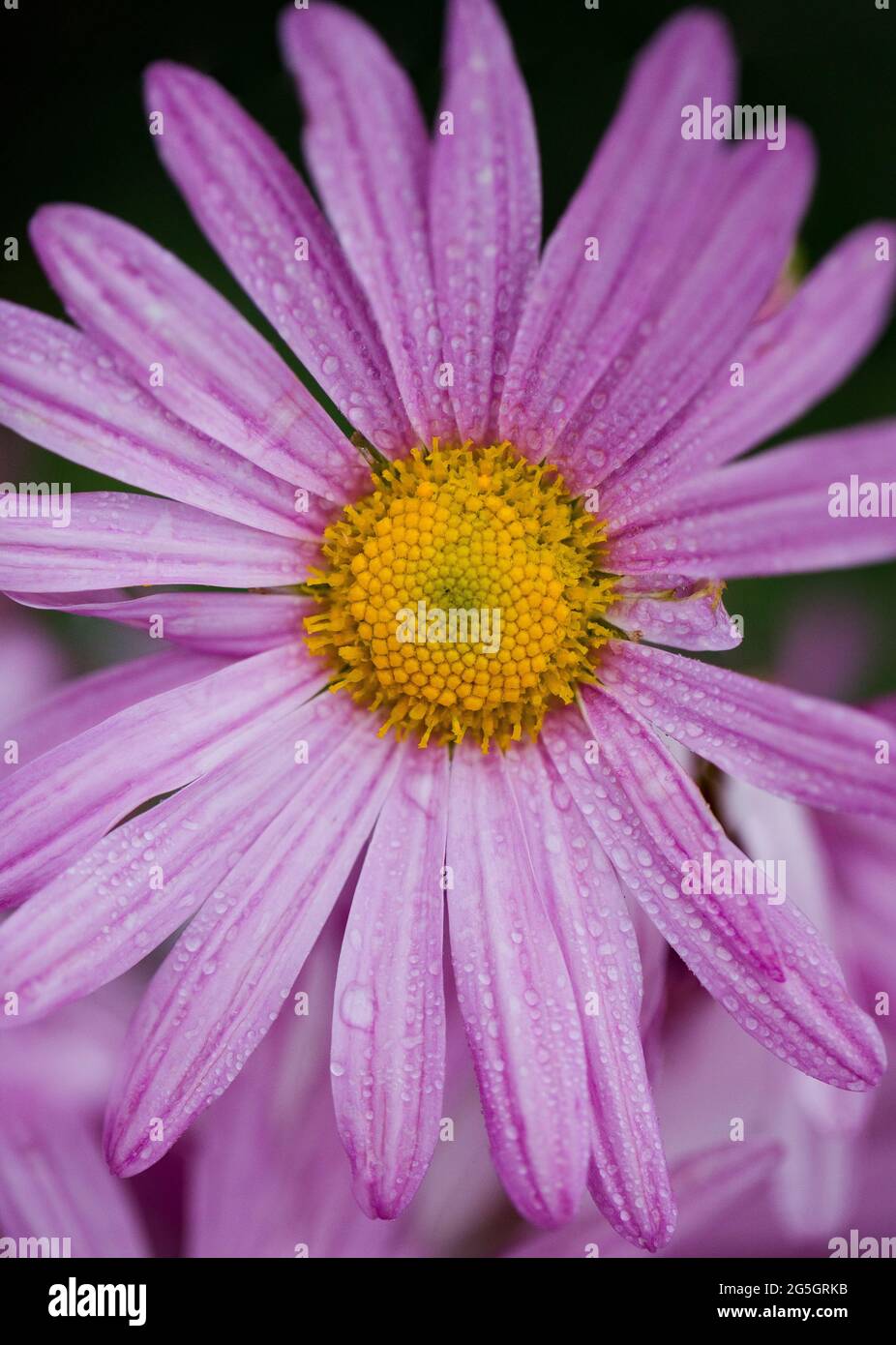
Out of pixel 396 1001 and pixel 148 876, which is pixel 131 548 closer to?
pixel 148 876

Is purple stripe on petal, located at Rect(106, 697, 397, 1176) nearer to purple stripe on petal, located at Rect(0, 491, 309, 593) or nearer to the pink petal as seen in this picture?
purple stripe on petal, located at Rect(0, 491, 309, 593)

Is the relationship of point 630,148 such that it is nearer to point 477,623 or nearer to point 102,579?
point 477,623

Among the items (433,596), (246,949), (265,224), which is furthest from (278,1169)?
(265,224)

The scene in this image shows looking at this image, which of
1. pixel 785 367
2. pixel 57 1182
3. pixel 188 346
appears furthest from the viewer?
pixel 57 1182

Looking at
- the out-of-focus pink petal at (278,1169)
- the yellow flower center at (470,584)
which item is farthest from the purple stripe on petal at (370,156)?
the out-of-focus pink petal at (278,1169)

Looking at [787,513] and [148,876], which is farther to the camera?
[148,876]
